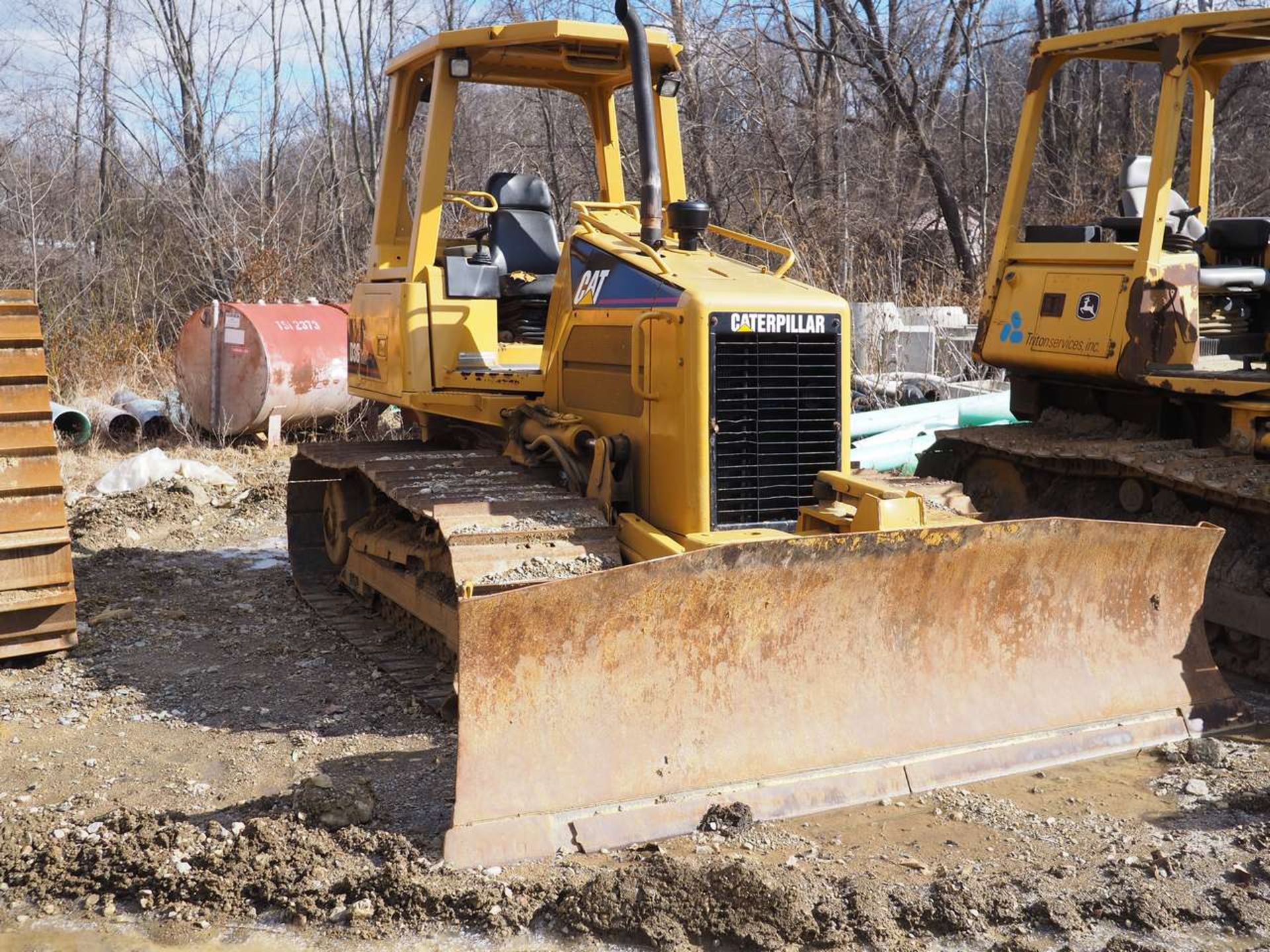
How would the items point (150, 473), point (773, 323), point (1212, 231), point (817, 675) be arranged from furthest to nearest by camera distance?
point (150, 473)
point (1212, 231)
point (773, 323)
point (817, 675)

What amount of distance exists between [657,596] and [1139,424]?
13.1 feet

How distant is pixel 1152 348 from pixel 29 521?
5617 millimetres

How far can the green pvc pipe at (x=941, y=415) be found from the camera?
10.2 m

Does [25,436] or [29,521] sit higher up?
[25,436]

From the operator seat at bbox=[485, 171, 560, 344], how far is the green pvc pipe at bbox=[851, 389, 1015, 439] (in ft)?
13.1

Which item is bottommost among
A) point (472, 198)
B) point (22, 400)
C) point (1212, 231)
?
point (22, 400)

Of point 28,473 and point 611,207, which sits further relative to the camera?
point 611,207

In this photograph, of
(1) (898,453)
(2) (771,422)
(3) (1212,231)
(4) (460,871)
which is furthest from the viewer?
(1) (898,453)

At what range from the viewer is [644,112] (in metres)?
5.62

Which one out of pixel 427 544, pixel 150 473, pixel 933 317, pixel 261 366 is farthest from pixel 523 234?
pixel 933 317

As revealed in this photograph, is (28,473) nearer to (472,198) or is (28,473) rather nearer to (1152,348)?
(472,198)

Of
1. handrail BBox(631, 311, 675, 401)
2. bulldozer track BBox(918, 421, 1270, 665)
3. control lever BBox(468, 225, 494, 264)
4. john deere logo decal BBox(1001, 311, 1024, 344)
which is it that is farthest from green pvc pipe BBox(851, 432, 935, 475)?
handrail BBox(631, 311, 675, 401)

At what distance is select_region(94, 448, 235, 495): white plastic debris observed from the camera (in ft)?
34.1

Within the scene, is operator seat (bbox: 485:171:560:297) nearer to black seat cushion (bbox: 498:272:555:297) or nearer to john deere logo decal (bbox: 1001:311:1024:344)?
black seat cushion (bbox: 498:272:555:297)
